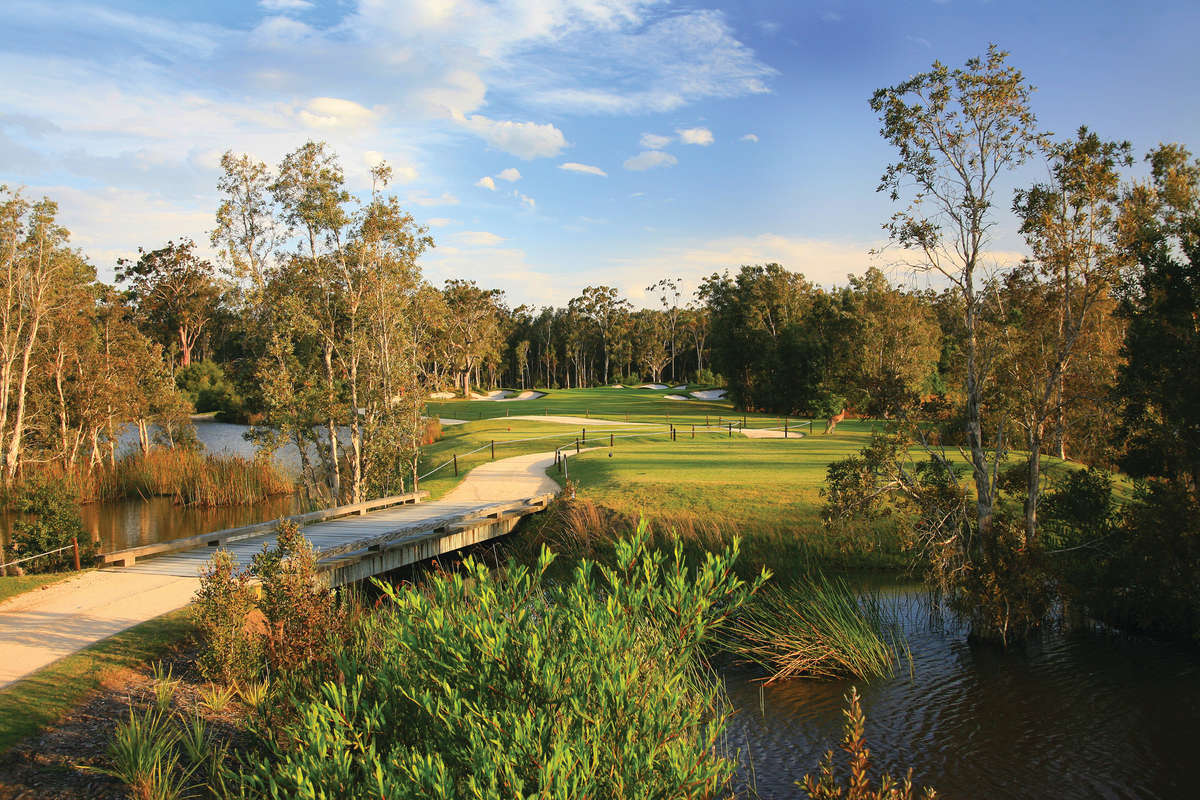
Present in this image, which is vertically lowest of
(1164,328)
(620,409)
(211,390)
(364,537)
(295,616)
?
(620,409)

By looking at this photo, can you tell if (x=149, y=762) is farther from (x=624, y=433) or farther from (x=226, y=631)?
(x=624, y=433)

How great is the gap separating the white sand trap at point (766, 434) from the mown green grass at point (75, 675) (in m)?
28.8

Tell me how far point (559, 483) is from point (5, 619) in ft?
47.9

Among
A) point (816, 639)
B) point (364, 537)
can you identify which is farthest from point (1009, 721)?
point (364, 537)

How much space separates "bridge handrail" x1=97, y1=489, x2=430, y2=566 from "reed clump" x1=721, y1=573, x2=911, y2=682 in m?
7.29

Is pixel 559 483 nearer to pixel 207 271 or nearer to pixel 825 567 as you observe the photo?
pixel 825 567

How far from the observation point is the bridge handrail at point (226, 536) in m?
13.0

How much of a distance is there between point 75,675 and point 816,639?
370 inches

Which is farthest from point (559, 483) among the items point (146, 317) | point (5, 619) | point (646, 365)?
point (646, 365)

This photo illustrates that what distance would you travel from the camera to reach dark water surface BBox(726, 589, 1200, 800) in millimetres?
8383

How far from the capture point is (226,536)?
47.7ft

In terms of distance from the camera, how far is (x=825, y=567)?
15758 mm

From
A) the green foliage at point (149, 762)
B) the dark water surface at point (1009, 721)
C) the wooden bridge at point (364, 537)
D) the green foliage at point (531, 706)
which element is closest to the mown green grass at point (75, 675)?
the green foliage at point (149, 762)

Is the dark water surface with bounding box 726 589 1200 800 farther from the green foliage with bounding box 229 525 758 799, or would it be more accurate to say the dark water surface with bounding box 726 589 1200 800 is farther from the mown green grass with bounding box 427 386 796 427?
the mown green grass with bounding box 427 386 796 427
